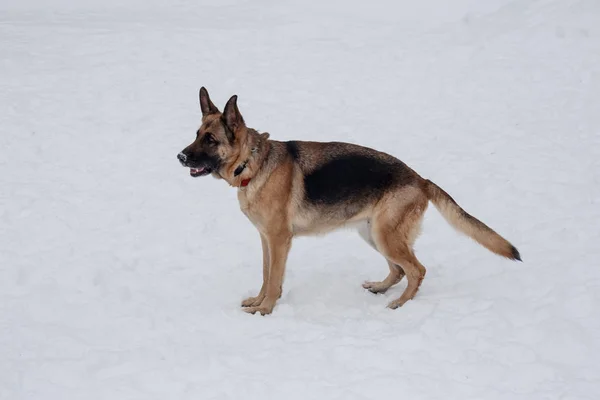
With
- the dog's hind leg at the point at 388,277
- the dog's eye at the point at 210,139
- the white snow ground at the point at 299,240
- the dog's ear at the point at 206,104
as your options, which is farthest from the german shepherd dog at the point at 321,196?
the white snow ground at the point at 299,240

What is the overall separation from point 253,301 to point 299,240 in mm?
1863

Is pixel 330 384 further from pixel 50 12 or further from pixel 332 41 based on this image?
pixel 50 12

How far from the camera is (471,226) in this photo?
6738mm

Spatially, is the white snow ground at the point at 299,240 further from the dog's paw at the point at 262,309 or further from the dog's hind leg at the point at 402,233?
the dog's hind leg at the point at 402,233

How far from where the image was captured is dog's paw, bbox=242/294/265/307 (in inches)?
281

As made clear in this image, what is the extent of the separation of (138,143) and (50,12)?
8.25 metres

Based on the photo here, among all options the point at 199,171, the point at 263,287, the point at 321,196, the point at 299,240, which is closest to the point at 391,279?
the point at 321,196

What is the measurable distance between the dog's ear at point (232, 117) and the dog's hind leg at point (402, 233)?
1.84m

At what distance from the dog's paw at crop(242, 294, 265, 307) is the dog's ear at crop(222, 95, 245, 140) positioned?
1.88 metres

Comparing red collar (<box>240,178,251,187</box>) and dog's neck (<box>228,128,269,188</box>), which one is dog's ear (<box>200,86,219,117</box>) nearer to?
dog's neck (<box>228,128,269,188</box>)

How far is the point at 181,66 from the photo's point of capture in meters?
14.0

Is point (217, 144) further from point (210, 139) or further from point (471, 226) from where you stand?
point (471, 226)

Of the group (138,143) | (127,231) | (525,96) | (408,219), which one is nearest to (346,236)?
(408,219)

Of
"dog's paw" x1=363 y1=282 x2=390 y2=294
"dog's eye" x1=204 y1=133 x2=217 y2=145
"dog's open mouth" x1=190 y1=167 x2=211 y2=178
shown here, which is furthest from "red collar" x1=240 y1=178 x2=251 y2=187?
"dog's paw" x1=363 y1=282 x2=390 y2=294
